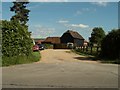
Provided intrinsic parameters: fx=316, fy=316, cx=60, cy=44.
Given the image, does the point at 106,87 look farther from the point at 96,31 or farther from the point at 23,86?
the point at 96,31

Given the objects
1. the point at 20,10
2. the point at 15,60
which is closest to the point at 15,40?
the point at 15,60

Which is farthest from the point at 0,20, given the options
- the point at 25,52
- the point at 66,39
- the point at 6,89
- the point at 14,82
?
Result: the point at 66,39

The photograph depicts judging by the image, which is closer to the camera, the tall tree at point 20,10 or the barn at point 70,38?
the tall tree at point 20,10

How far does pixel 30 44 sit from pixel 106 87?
1617cm

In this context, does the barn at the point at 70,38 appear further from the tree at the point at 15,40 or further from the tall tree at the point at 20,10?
the tree at the point at 15,40

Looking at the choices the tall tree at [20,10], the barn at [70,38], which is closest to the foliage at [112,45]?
the tall tree at [20,10]

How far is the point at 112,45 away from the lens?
33.9 metres

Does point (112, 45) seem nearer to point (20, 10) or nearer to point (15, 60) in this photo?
point (15, 60)

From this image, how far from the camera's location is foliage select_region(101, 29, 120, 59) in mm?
32938

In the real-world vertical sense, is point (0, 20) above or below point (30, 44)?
above

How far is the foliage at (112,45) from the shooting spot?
32938mm

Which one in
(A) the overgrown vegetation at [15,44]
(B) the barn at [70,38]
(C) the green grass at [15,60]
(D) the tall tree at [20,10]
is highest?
(D) the tall tree at [20,10]

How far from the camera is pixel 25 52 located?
2630cm

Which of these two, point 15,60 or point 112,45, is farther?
point 112,45
